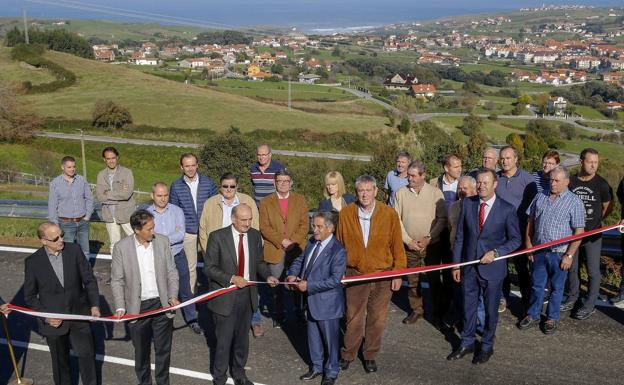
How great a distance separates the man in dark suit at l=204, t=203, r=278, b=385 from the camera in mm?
5906

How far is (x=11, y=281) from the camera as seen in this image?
8781mm

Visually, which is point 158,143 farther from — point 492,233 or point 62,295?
point 492,233

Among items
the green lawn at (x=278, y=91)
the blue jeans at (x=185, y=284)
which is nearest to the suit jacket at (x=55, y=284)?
the blue jeans at (x=185, y=284)

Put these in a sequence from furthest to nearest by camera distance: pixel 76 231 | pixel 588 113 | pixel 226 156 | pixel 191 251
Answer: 1. pixel 588 113
2. pixel 226 156
3. pixel 76 231
4. pixel 191 251

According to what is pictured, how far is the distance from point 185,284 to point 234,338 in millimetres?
1619

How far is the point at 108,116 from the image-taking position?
59.7 m

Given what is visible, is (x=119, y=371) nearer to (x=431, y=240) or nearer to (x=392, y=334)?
(x=392, y=334)

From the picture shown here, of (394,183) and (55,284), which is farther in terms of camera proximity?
(394,183)

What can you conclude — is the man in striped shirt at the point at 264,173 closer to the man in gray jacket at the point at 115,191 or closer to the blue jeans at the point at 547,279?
the man in gray jacket at the point at 115,191

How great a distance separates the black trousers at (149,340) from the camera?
18.9 ft

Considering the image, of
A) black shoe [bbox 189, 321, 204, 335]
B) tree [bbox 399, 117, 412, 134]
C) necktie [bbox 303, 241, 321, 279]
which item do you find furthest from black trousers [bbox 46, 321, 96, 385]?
tree [bbox 399, 117, 412, 134]

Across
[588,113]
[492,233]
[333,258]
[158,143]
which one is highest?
[492,233]

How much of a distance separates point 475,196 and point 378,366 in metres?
2.02

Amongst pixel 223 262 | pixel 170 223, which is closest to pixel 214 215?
pixel 170 223
